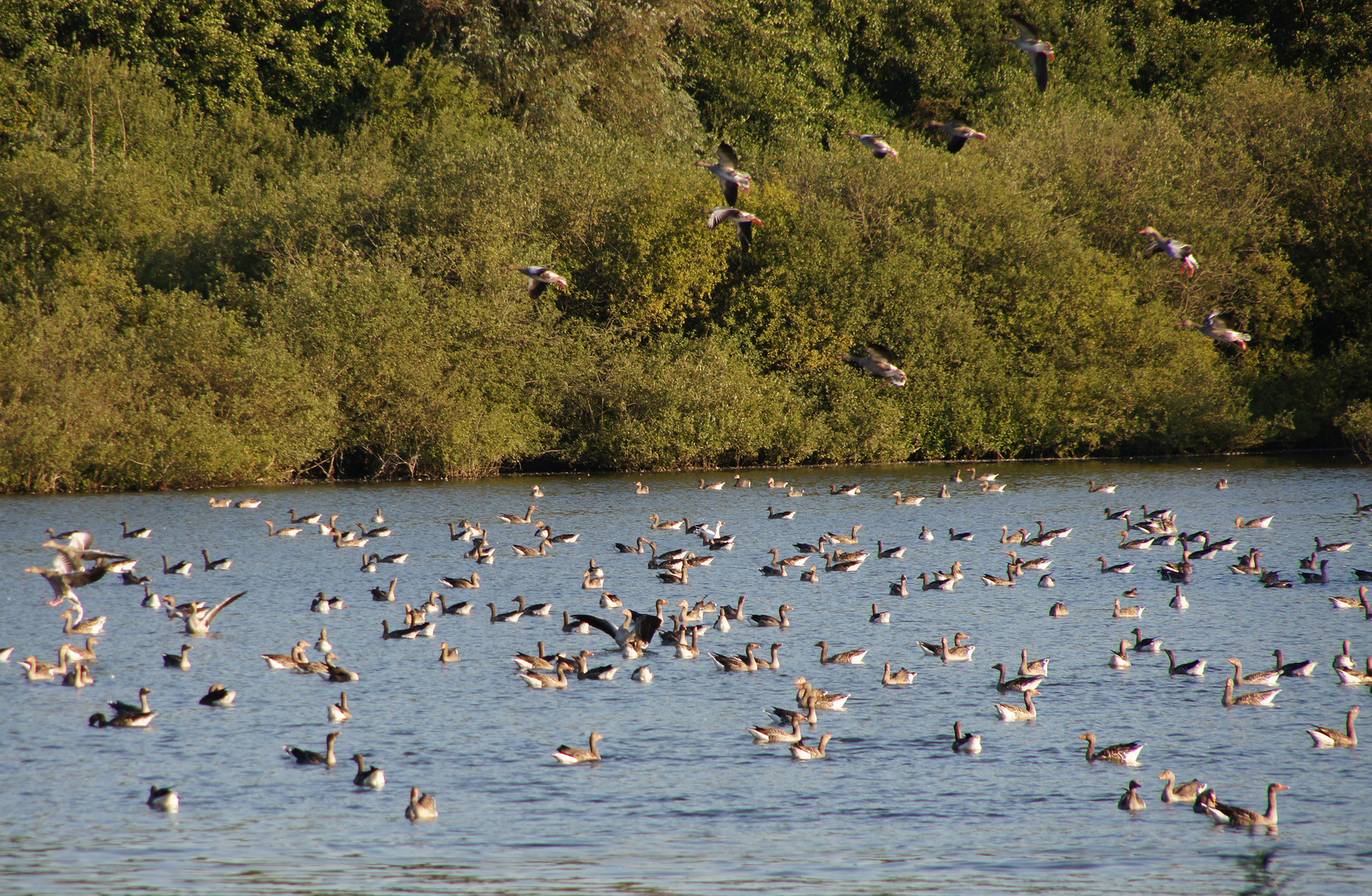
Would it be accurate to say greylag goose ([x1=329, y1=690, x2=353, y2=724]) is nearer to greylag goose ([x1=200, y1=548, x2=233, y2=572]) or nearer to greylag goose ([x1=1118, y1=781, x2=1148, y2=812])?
greylag goose ([x1=1118, y1=781, x2=1148, y2=812])

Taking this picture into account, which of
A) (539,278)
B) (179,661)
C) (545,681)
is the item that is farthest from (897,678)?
(179,661)

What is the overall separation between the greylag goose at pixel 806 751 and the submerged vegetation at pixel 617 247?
1244 inches

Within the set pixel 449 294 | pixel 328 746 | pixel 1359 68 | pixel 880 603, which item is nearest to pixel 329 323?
pixel 449 294

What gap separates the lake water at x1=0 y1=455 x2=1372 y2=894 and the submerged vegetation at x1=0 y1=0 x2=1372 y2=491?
15288 mm

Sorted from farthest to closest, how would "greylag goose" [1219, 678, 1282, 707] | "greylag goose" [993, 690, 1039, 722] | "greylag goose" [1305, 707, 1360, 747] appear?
"greylag goose" [1219, 678, 1282, 707], "greylag goose" [993, 690, 1039, 722], "greylag goose" [1305, 707, 1360, 747]

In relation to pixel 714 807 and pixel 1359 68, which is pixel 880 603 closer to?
pixel 714 807

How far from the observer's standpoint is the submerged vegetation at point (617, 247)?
155 feet

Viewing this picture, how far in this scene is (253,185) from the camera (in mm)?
55875

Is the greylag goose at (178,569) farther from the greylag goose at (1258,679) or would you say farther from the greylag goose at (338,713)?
the greylag goose at (1258,679)

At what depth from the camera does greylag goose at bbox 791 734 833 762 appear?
16.3 meters

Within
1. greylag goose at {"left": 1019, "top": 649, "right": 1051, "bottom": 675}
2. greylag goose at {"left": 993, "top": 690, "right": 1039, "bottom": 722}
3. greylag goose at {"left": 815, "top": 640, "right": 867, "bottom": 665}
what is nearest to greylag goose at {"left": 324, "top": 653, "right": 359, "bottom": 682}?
greylag goose at {"left": 815, "top": 640, "right": 867, "bottom": 665}

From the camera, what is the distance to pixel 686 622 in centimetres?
2416

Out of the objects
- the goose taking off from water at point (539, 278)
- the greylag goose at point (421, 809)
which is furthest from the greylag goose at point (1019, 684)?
the goose taking off from water at point (539, 278)

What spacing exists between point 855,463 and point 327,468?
2006 centimetres
